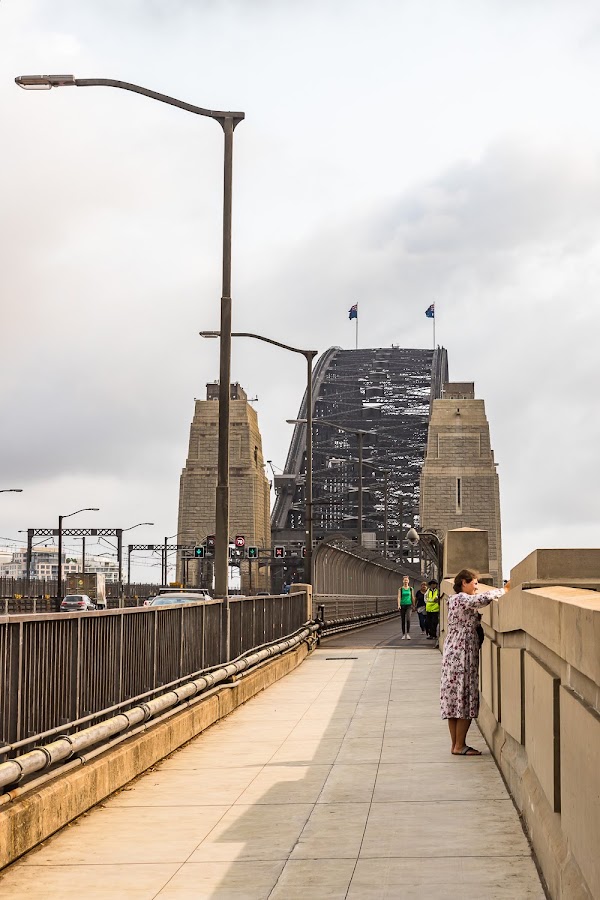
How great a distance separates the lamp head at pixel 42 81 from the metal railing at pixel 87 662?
6965 mm

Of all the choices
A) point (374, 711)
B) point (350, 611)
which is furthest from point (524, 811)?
point (350, 611)

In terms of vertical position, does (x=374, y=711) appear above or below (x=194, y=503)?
below

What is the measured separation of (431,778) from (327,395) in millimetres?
181495

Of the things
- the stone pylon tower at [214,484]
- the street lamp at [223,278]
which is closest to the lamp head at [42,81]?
the street lamp at [223,278]

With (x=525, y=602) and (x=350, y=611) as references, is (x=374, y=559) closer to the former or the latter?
(x=350, y=611)

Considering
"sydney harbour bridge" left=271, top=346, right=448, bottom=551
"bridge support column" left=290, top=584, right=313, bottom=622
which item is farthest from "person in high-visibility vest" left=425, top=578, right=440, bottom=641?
"sydney harbour bridge" left=271, top=346, right=448, bottom=551

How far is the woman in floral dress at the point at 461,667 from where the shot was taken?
12438 millimetres

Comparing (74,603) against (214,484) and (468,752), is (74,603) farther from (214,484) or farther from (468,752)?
(214,484)

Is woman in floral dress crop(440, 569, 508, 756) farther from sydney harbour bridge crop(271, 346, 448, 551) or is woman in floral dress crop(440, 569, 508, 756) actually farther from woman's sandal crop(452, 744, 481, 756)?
sydney harbour bridge crop(271, 346, 448, 551)

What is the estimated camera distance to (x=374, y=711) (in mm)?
17172

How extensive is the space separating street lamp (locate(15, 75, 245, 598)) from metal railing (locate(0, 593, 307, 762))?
1693 millimetres

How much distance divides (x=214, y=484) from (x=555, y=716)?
11309 centimetres

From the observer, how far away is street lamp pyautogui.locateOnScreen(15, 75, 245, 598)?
57.1ft

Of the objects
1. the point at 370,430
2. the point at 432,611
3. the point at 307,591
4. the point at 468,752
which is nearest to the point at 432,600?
the point at 432,611
